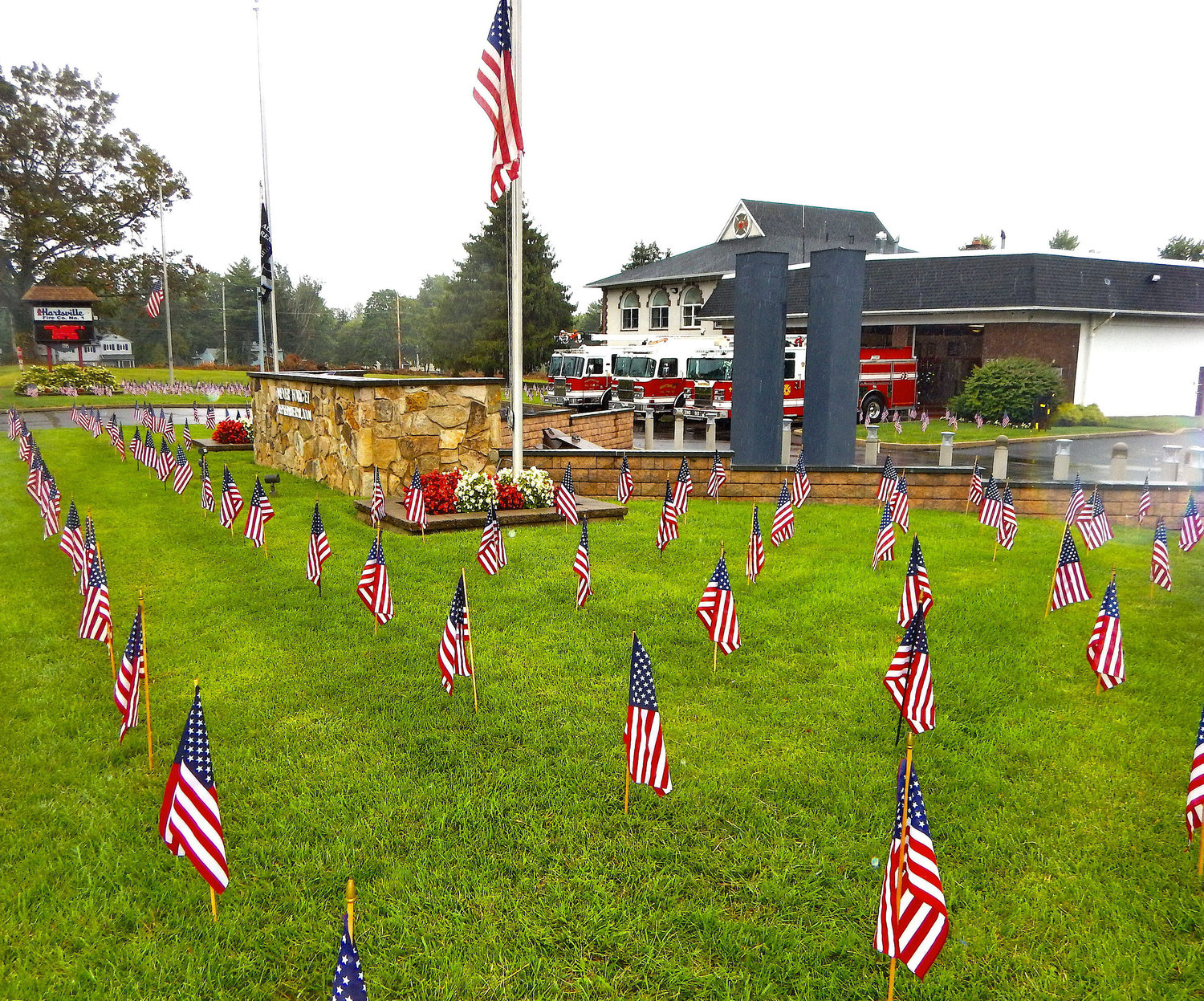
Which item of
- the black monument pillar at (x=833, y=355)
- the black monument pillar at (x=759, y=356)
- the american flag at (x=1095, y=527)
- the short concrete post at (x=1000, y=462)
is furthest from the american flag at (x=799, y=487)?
the short concrete post at (x=1000, y=462)

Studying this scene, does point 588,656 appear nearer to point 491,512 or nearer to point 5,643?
point 491,512

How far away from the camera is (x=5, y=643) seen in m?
7.99

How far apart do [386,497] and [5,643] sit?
6778 mm

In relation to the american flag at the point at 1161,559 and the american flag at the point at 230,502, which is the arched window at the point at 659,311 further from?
the american flag at the point at 1161,559

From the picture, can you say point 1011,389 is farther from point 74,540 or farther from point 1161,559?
point 74,540

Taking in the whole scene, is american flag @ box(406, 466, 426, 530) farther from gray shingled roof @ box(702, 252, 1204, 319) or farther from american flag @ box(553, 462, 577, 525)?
gray shingled roof @ box(702, 252, 1204, 319)

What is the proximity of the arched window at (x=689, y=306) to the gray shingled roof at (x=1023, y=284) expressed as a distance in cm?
1321

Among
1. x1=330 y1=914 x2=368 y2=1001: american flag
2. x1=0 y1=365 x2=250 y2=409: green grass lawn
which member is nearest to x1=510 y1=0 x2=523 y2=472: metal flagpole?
x1=330 y1=914 x2=368 y2=1001: american flag

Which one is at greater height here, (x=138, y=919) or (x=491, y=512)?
(x=491, y=512)

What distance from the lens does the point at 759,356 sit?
53.7 ft

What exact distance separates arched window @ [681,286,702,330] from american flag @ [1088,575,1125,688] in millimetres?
42179

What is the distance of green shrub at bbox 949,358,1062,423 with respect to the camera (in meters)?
30.6

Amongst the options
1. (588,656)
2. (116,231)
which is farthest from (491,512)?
(116,231)

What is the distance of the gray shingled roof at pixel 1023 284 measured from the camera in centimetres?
3122
